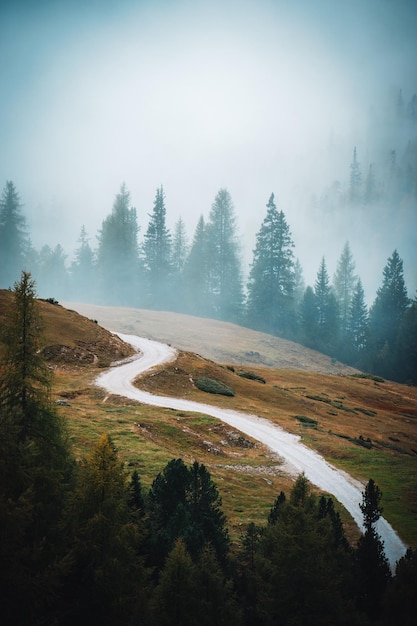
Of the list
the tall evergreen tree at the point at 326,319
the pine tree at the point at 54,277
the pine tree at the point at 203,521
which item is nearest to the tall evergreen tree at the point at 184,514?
the pine tree at the point at 203,521

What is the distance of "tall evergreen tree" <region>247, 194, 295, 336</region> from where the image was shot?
106312 millimetres

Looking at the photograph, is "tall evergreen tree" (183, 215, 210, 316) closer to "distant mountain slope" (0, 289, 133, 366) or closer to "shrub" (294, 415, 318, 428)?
"distant mountain slope" (0, 289, 133, 366)

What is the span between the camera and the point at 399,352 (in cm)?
9469

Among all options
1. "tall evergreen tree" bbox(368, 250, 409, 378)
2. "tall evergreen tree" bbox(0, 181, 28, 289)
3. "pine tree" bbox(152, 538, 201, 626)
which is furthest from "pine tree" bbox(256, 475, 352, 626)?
"tall evergreen tree" bbox(0, 181, 28, 289)

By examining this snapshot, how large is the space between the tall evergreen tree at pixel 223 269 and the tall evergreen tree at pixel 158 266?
41.6 ft

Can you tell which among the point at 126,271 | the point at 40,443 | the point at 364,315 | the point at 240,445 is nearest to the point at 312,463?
the point at 240,445

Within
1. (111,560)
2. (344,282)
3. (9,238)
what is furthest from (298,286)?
(111,560)

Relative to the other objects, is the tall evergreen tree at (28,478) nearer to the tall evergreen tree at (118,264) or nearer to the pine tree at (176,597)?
the pine tree at (176,597)

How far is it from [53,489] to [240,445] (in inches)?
824

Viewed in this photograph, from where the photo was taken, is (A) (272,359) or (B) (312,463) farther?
(A) (272,359)

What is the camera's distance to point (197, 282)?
116m

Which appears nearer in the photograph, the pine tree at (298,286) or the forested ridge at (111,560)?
the forested ridge at (111,560)

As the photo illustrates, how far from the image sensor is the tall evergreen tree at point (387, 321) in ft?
314

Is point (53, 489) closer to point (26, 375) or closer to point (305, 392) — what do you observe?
point (26, 375)
